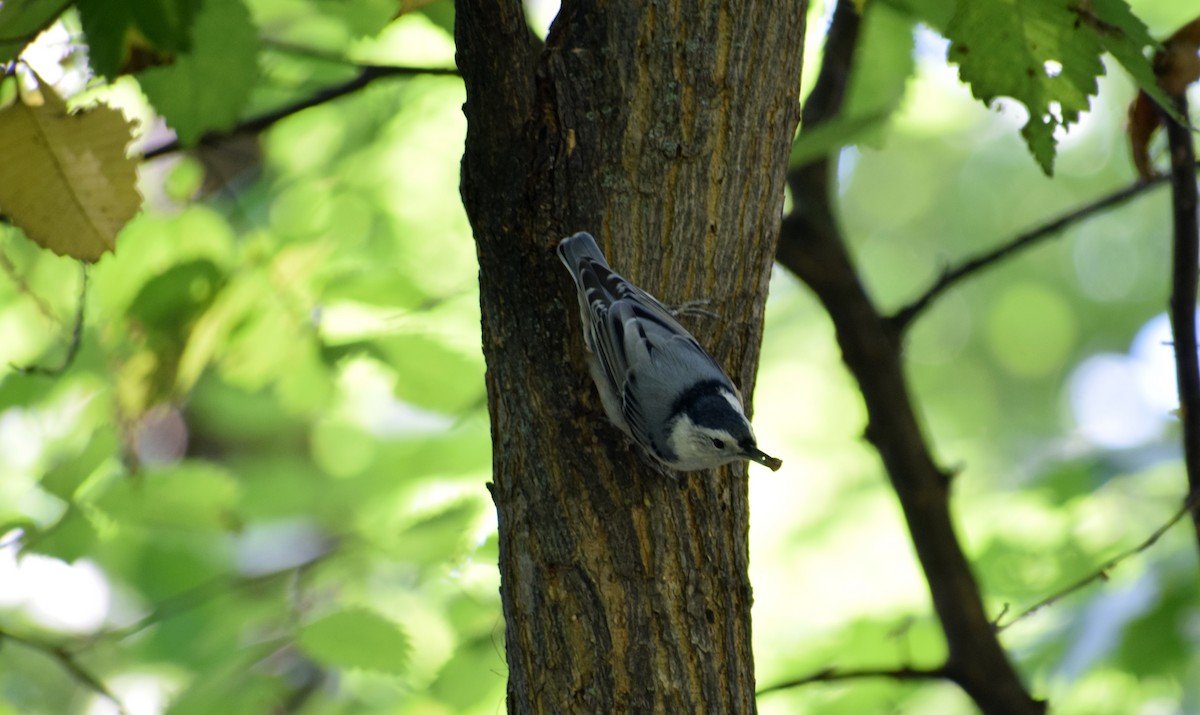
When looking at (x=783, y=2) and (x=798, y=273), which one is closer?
(x=783, y=2)

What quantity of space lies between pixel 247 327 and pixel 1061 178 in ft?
17.1

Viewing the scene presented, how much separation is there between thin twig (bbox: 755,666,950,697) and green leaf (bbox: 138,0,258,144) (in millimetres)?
1403

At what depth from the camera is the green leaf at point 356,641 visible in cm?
208

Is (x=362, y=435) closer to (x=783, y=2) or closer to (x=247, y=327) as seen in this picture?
(x=247, y=327)

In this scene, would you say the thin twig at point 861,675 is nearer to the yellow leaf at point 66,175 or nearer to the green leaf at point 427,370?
the green leaf at point 427,370

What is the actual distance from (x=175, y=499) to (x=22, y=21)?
1.03 metres

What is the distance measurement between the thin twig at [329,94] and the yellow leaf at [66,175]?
2.43 feet

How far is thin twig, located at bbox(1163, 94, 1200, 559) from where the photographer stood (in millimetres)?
2039

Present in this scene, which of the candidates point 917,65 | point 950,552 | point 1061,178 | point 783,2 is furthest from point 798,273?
point 1061,178

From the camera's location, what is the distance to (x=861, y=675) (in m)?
2.07

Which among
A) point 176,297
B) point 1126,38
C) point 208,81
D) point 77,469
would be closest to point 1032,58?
point 1126,38

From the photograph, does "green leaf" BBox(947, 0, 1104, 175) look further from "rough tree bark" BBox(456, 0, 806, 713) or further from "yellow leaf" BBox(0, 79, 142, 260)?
"yellow leaf" BBox(0, 79, 142, 260)

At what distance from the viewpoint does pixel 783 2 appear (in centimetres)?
170

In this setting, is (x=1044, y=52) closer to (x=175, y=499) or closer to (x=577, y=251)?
(x=577, y=251)
